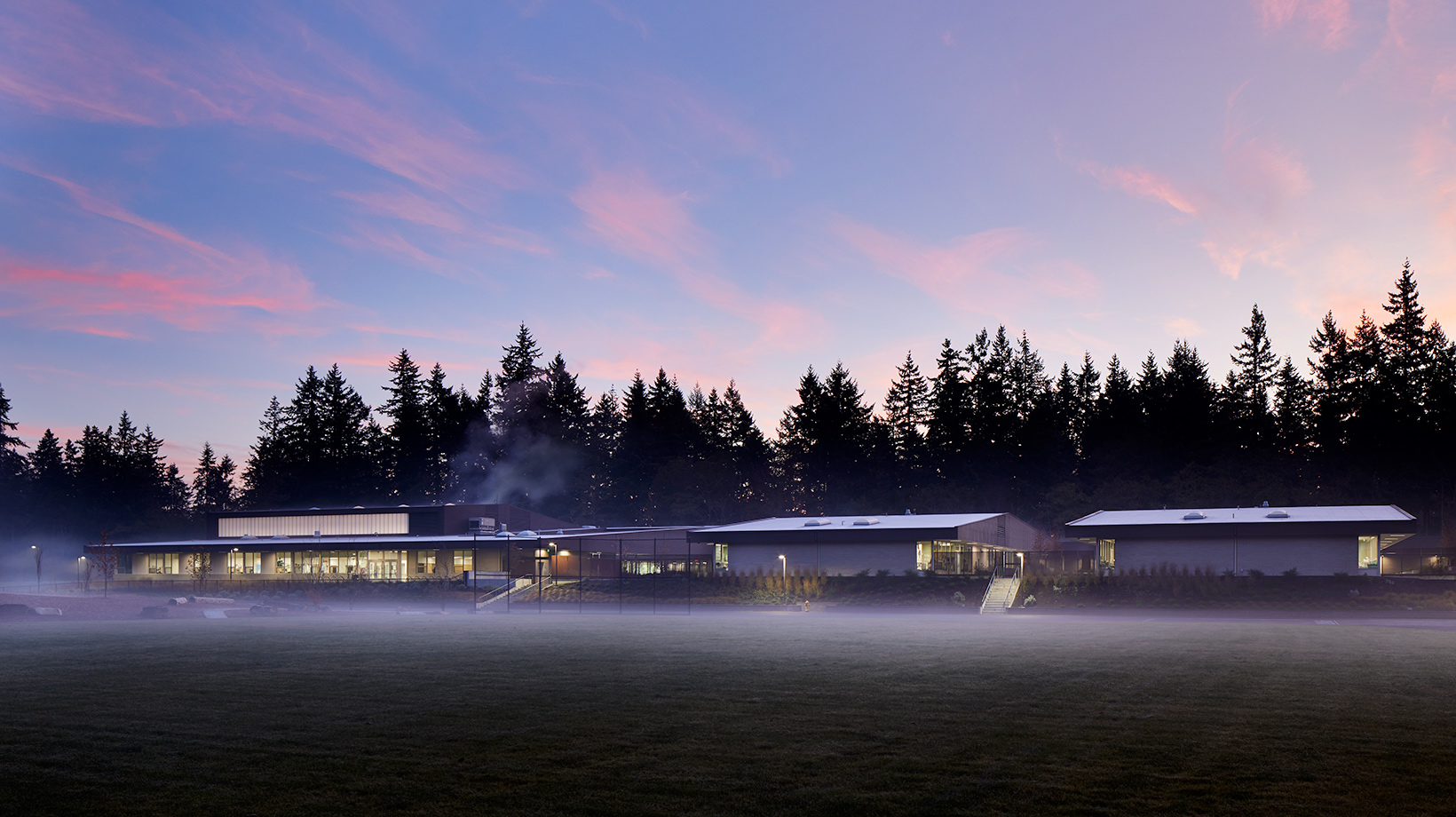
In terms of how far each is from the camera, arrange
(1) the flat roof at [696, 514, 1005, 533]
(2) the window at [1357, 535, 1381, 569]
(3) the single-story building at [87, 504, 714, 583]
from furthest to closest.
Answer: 1. (3) the single-story building at [87, 504, 714, 583]
2. (1) the flat roof at [696, 514, 1005, 533]
3. (2) the window at [1357, 535, 1381, 569]

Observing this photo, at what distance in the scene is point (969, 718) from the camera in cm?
1535

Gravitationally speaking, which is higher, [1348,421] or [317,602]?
[1348,421]

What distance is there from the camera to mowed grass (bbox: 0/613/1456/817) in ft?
34.4

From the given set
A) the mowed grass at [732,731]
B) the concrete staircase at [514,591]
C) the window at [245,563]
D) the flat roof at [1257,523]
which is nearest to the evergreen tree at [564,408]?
the window at [245,563]

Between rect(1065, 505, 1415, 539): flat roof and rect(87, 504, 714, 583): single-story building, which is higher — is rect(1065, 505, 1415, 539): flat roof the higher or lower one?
the higher one

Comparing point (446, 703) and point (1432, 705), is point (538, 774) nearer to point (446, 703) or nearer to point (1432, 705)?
point (446, 703)

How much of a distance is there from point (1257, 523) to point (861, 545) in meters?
23.8

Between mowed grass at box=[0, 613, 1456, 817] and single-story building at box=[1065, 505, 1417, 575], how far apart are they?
120ft

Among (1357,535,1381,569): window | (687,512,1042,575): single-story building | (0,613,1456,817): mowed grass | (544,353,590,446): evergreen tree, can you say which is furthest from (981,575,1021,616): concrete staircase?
(544,353,590,446): evergreen tree

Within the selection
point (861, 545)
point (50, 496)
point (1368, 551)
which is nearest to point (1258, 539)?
point (1368, 551)

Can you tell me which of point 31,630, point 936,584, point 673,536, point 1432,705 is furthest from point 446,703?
point 673,536

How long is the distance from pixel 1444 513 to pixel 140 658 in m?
108

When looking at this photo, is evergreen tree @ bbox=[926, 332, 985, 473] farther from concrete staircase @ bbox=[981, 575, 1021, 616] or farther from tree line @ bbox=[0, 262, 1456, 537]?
concrete staircase @ bbox=[981, 575, 1021, 616]

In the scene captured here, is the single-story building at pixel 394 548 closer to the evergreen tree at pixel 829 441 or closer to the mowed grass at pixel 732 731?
the evergreen tree at pixel 829 441
